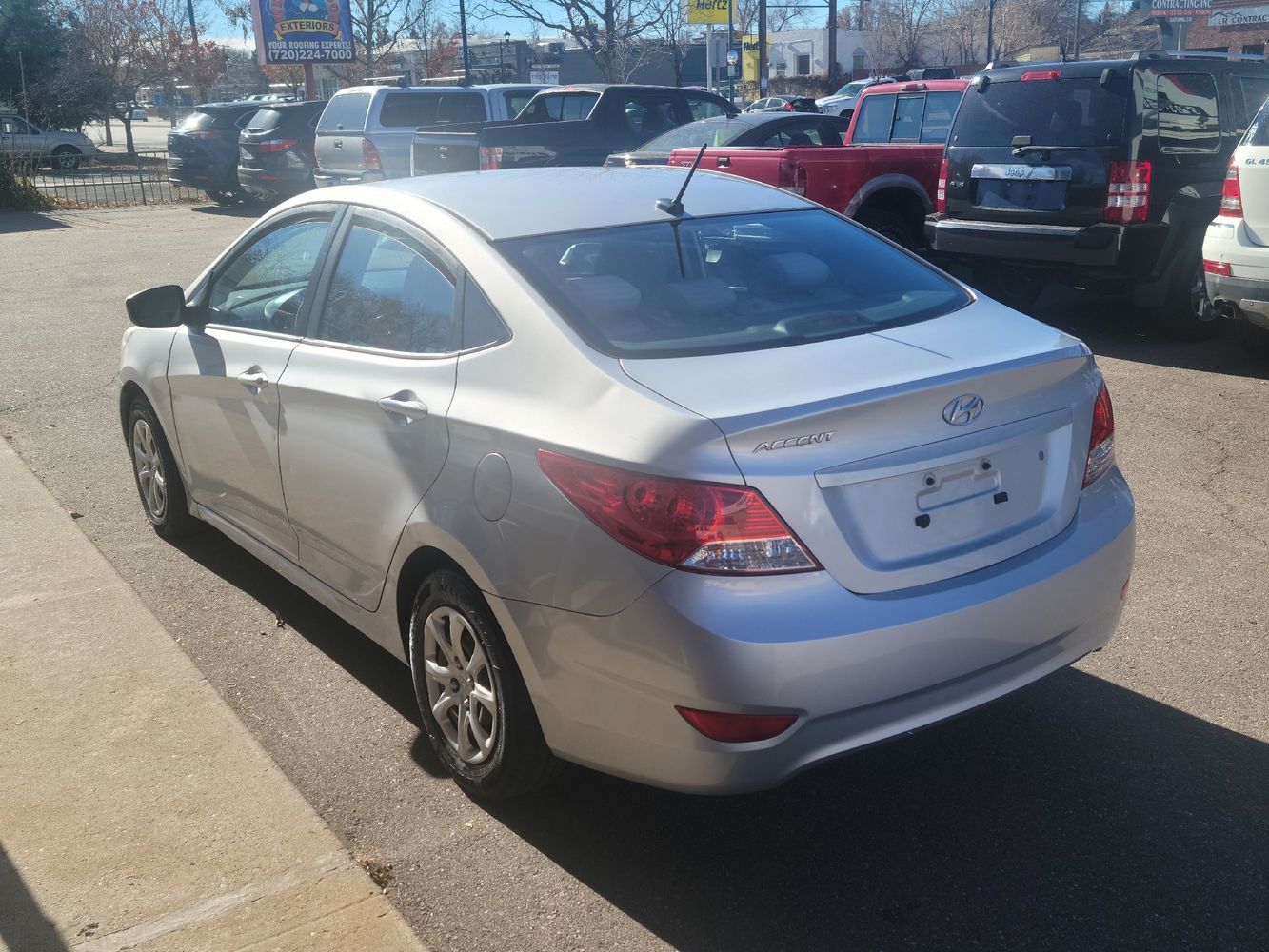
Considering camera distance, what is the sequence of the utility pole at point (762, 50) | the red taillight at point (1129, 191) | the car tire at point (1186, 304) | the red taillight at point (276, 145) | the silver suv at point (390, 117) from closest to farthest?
the red taillight at point (1129, 191) → the car tire at point (1186, 304) → the silver suv at point (390, 117) → the red taillight at point (276, 145) → the utility pole at point (762, 50)

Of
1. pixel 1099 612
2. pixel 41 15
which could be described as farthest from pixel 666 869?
pixel 41 15

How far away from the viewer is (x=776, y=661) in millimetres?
2686

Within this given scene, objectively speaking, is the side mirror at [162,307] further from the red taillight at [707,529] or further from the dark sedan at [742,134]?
the dark sedan at [742,134]

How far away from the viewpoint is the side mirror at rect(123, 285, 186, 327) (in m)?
4.81

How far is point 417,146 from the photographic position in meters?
14.9

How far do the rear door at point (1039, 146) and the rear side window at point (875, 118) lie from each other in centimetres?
284

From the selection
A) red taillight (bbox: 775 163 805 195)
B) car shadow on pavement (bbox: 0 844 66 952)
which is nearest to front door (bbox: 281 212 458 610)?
car shadow on pavement (bbox: 0 844 66 952)

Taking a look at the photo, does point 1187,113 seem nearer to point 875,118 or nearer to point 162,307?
point 875,118

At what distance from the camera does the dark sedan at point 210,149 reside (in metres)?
23.4

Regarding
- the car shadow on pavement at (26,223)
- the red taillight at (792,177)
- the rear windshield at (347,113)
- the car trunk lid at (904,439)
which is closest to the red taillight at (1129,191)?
the red taillight at (792,177)

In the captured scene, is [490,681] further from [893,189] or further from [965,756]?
[893,189]

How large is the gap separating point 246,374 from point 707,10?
1347 inches

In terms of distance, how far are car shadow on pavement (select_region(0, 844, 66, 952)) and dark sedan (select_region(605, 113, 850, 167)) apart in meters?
9.35

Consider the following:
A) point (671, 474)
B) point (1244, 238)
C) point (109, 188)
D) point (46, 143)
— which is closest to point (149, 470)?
point (671, 474)
